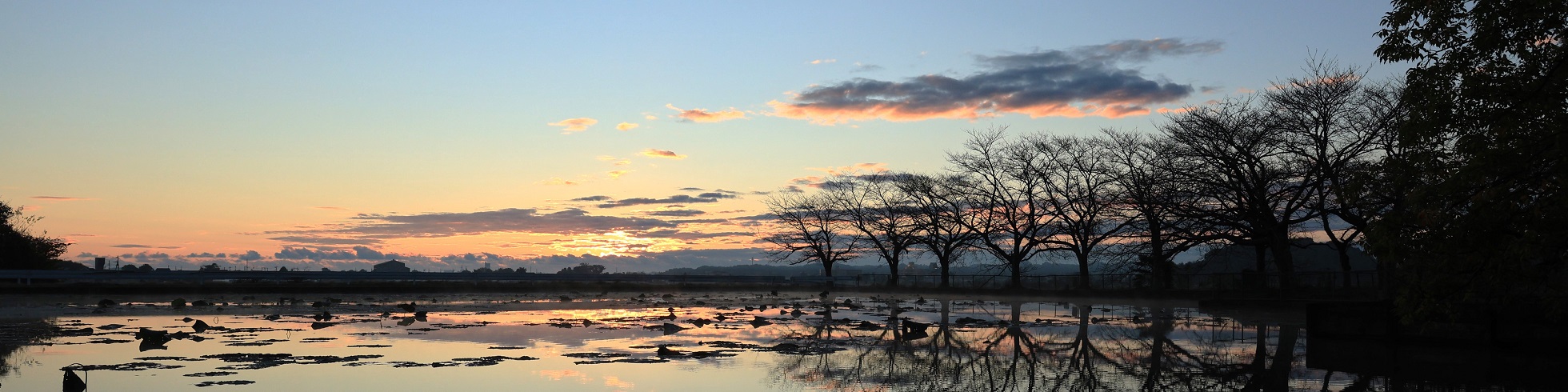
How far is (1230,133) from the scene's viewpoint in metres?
44.1

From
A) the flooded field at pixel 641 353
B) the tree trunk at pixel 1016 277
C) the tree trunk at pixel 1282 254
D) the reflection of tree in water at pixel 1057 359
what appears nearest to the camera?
the flooded field at pixel 641 353

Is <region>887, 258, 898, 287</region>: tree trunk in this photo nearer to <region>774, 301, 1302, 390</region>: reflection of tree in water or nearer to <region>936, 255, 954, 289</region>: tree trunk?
<region>936, 255, 954, 289</region>: tree trunk

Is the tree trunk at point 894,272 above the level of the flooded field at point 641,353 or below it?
above

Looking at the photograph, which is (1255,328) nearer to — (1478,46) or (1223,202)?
(1478,46)

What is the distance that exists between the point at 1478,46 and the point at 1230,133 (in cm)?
2969

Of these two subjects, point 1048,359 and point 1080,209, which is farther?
point 1080,209

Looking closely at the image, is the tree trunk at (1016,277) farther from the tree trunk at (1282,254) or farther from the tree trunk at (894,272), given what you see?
the tree trunk at (1282,254)

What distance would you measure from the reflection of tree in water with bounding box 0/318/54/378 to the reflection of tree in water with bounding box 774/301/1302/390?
10476 millimetres

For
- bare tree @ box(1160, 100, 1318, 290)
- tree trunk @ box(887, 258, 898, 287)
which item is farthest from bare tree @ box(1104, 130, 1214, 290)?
tree trunk @ box(887, 258, 898, 287)

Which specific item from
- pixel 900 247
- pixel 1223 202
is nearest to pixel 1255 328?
pixel 1223 202

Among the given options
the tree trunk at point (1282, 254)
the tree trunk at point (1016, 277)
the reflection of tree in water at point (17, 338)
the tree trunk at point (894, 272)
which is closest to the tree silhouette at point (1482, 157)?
the reflection of tree in water at point (17, 338)

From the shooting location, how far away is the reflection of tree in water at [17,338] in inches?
609

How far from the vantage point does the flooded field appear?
1401cm

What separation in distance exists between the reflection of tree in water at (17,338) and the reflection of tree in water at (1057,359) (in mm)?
10476
